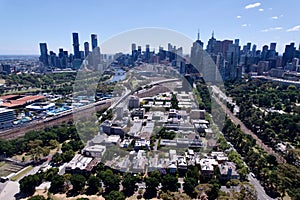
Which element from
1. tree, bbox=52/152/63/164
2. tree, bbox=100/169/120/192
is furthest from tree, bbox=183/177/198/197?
tree, bbox=52/152/63/164

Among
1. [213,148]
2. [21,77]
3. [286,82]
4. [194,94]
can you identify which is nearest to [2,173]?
[213,148]

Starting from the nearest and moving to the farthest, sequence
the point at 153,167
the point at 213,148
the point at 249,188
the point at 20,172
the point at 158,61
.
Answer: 1. the point at 249,188
2. the point at 153,167
3. the point at 20,172
4. the point at 213,148
5. the point at 158,61

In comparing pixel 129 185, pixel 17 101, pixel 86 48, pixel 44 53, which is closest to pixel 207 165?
pixel 129 185

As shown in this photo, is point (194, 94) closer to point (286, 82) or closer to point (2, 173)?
point (286, 82)

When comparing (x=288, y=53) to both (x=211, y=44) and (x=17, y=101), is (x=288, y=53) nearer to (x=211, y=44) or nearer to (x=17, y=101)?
(x=211, y=44)

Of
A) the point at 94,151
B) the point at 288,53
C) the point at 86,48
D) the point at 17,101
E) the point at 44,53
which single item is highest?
the point at 86,48

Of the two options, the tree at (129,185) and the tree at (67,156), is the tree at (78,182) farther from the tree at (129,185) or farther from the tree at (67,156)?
the tree at (67,156)

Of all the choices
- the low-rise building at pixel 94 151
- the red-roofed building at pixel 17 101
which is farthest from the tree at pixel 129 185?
the red-roofed building at pixel 17 101

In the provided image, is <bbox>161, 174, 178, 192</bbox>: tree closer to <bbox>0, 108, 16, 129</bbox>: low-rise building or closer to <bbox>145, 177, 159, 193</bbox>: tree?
<bbox>145, 177, 159, 193</bbox>: tree
